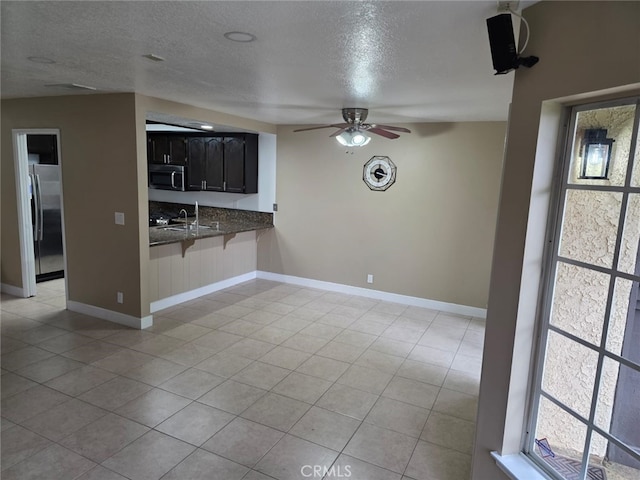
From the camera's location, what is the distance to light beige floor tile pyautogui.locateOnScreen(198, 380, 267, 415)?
300 cm

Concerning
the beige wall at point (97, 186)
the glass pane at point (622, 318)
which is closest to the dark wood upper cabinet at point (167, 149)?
the beige wall at point (97, 186)

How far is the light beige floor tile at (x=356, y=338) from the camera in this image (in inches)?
166

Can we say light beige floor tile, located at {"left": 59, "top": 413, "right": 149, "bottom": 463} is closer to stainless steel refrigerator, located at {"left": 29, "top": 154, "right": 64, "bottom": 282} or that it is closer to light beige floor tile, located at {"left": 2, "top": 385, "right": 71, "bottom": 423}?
light beige floor tile, located at {"left": 2, "top": 385, "right": 71, "bottom": 423}

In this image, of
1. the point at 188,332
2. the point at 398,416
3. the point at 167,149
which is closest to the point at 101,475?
the point at 398,416

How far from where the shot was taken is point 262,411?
2.95 metres

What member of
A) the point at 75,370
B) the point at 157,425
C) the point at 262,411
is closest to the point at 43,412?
the point at 75,370

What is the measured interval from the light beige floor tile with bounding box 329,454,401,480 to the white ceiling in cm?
246

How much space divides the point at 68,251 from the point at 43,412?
2.33m

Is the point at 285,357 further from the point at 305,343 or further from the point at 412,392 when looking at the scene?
the point at 412,392

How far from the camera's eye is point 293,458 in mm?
2490

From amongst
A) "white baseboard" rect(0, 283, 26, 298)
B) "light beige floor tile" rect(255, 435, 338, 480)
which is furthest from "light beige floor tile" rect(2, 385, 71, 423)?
"white baseboard" rect(0, 283, 26, 298)

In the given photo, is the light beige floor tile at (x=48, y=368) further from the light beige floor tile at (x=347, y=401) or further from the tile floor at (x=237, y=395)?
the light beige floor tile at (x=347, y=401)

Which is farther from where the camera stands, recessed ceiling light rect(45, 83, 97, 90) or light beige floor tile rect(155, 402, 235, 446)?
recessed ceiling light rect(45, 83, 97, 90)

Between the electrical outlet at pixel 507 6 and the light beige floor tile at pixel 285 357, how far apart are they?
3.05m
